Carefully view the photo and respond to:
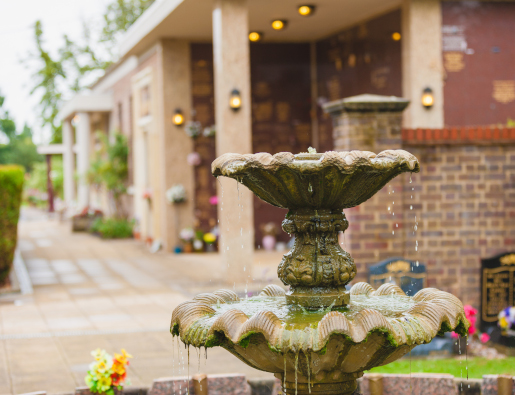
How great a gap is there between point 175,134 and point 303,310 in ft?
34.0

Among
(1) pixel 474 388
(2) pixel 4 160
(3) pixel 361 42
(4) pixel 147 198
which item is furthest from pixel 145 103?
(2) pixel 4 160

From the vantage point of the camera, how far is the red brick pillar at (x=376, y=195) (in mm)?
6918

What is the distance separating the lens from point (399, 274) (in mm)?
6578

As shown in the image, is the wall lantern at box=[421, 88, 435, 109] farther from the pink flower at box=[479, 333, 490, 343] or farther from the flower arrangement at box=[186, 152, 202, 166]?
the flower arrangement at box=[186, 152, 202, 166]

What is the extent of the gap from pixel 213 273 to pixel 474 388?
6803mm

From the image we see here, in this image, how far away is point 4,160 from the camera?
56594 mm

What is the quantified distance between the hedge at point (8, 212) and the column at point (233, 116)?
2.95m

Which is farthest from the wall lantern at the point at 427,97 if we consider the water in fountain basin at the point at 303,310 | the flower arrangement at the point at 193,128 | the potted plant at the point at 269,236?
the water in fountain basin at the point at 303,310

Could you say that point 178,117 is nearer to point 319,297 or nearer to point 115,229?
point 115,229

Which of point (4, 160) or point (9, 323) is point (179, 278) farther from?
point (4, 160)

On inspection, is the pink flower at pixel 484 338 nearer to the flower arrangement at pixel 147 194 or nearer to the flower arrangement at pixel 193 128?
the flower arrangement at pixel 193 128

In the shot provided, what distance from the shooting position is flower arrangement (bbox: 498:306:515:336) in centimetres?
638

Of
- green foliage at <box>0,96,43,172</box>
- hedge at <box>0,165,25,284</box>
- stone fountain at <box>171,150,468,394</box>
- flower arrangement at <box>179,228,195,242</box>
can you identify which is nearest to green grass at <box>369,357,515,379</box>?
stone fountain at <box>171,150,468,394</box>

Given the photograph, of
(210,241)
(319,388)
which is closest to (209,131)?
(210,241)
